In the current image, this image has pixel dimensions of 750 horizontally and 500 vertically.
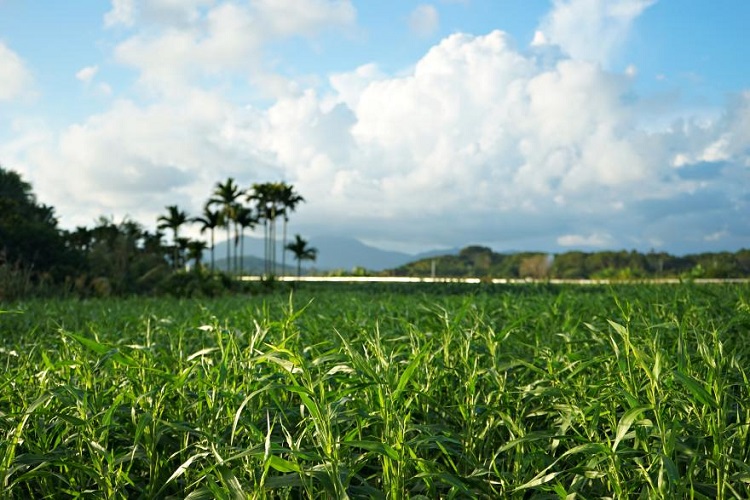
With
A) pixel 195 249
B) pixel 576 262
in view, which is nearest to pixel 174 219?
pixel 195 249

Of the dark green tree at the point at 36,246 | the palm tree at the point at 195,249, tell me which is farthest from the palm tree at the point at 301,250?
the dark green tree at the point at 36,246

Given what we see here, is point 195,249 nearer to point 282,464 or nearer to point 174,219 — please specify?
point 174,219

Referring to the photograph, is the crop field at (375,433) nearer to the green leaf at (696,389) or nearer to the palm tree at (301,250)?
the green leaf at (696,389)

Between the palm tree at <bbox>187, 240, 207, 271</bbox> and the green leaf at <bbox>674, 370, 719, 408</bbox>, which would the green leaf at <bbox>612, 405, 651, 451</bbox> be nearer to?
the green leaf at <bbox>674, 370, 719, 408</bbox>

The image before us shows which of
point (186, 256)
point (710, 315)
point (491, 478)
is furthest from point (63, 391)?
point (186, 256)

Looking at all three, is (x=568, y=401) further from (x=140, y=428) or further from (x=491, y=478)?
(x=140, y=428)

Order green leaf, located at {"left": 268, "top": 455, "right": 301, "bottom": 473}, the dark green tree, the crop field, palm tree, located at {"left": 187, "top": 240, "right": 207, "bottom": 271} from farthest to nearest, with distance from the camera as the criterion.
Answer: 1. palm tree, located at {"left": 187, "top": 240, "right": 207, "bottom": 271}
2. the dark green tree
3. the crop field
4. green leaf, located at {"left": 268, "top": 455, "right": 301, "bottom": 473}

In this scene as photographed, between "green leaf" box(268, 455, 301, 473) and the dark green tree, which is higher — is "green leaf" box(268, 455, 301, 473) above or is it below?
below

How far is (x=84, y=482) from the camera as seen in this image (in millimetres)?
2033

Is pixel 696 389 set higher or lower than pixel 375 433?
higher

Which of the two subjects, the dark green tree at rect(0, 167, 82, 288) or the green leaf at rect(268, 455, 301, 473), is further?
the dark green tree at rect(0, 167, 82, 288)

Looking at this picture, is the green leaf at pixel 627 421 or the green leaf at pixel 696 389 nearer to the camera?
the green leaf at pixel 627 421

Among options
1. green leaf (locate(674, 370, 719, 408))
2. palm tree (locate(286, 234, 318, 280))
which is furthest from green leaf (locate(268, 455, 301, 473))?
palm tree (locate(286, 234, 318, 280))

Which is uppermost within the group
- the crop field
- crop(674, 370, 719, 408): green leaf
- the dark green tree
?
the dark green tree
